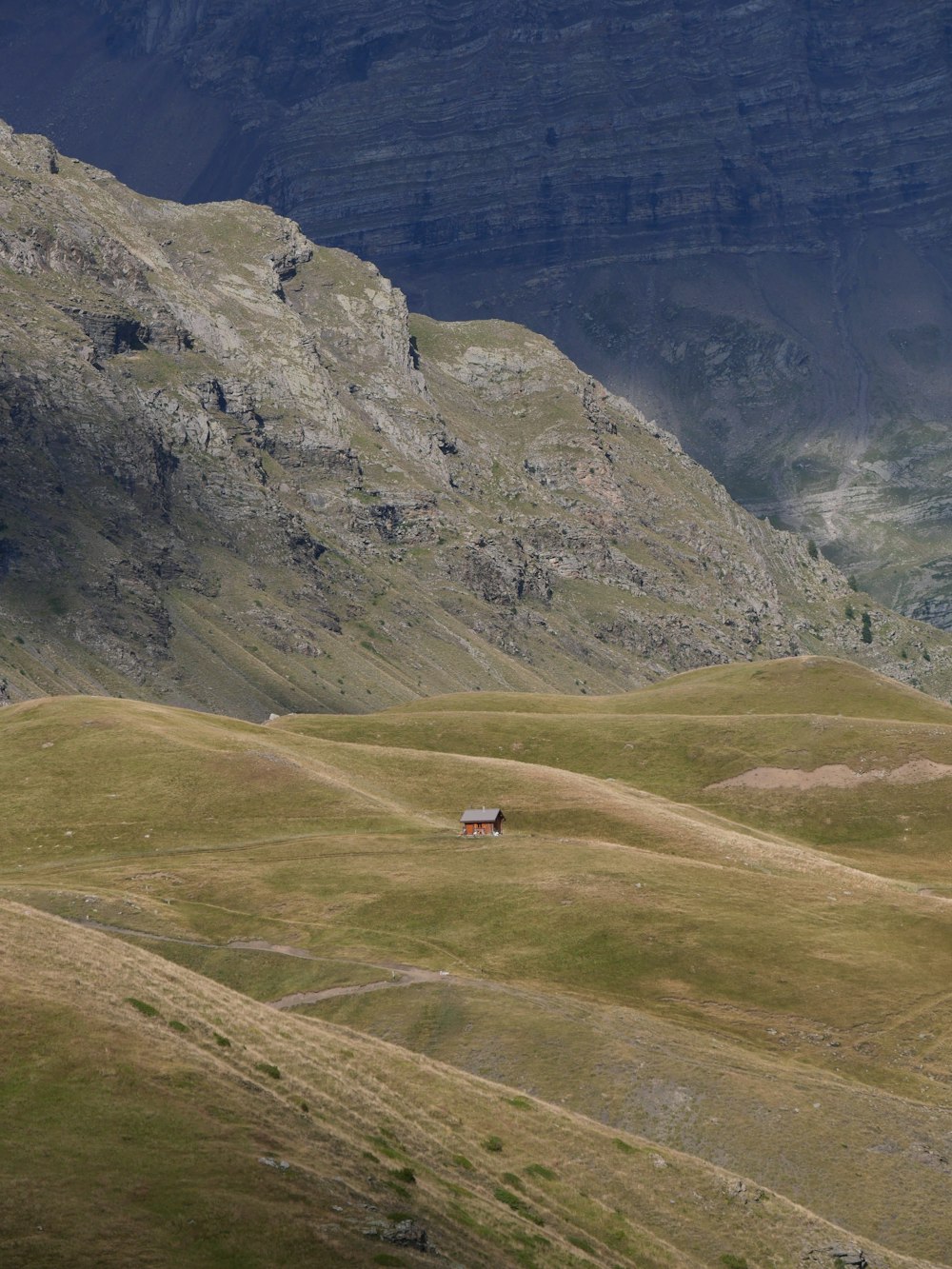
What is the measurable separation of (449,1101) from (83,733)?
351ft

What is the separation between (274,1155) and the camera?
50.6m

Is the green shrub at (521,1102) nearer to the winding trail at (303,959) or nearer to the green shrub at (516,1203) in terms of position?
the green shrub at (516,1203)

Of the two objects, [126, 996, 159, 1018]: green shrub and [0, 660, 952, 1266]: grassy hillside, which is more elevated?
[126, 996, 159, 1018]: green shrub

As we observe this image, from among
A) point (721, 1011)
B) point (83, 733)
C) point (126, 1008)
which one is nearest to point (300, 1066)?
point (126, 1008)

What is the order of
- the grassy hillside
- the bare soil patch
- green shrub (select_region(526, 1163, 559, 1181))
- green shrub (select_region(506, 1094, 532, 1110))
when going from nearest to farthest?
green shrub (select_region(526, 1163, 559, 1181))
the grassy hillside
green shrub (select_region(506, 1094, 532, 1110))
the bare soil patch

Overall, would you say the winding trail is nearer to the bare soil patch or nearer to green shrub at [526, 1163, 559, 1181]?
green shrub at [526, 1163, 559, 1181]

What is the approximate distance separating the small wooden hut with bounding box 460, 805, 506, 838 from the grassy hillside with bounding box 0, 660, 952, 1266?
1869 millimetres

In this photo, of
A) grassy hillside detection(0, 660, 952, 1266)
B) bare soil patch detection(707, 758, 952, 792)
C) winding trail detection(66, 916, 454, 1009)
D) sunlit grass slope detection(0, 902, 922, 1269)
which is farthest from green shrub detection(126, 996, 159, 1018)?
bare soil patch detection(707, 758, 952, 792)

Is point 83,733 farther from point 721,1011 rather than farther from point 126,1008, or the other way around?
point 126,1008

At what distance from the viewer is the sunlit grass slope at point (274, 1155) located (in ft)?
148

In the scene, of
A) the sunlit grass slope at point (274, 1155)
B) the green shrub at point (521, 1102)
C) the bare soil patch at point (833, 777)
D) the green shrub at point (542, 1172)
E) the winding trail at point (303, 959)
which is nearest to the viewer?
the sunlit grass slope at point (274, 1155)

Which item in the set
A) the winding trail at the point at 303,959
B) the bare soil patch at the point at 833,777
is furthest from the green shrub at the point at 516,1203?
the bare soil patch at the point at 833,777

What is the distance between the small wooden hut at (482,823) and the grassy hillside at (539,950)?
187cm

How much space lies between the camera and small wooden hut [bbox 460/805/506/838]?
138 m
